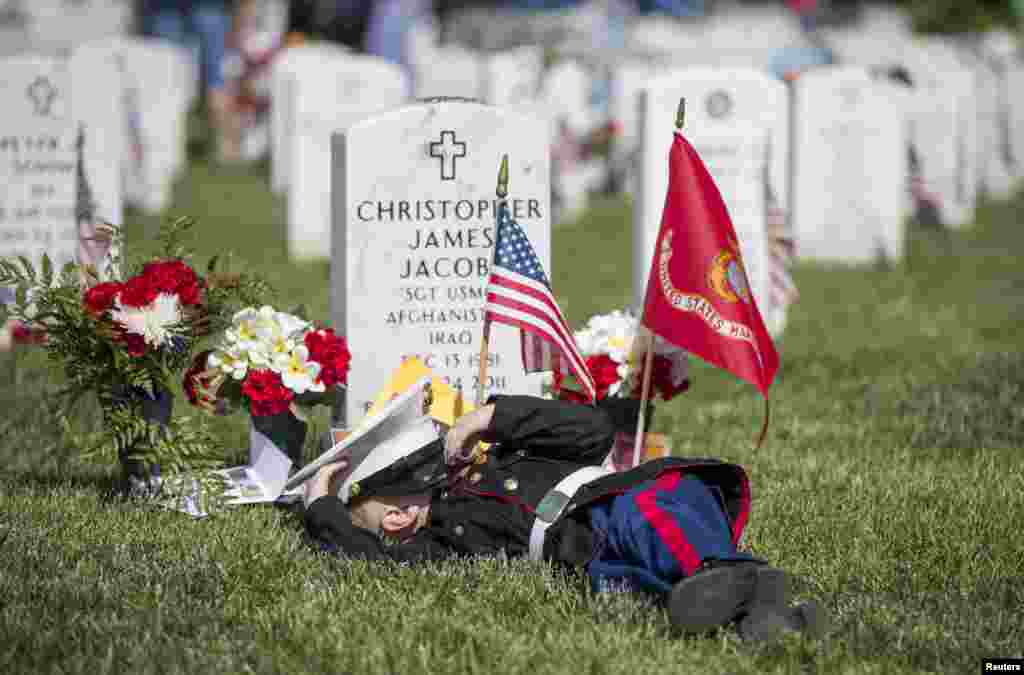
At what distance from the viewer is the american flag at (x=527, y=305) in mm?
5621

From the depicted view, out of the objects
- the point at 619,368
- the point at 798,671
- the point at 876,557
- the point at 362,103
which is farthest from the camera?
the point at 362,103

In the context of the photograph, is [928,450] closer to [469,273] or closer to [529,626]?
[469,273]

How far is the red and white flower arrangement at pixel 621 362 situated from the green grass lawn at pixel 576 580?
516 millimetres

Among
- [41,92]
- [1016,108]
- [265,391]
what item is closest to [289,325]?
[265,391]

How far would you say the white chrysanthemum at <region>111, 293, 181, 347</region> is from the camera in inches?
213

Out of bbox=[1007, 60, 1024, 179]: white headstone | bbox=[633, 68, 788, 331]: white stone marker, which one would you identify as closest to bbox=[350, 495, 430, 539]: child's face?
bbox=[633, 68, 788, 331]: white stone marker

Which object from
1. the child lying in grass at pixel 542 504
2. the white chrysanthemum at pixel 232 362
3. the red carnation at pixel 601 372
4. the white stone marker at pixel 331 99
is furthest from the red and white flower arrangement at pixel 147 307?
the white stone marker at pixel 331 99

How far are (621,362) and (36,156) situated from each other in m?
4.24

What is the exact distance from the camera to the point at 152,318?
5.43 metres

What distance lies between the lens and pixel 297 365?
566 cm

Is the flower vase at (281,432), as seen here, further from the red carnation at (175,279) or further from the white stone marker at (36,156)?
the white stone marker at (36,156)

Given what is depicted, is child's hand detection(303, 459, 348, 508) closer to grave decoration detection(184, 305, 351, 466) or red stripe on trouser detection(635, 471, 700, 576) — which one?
grave decoration detection(184, 305, 351, 466)

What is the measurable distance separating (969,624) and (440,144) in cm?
281

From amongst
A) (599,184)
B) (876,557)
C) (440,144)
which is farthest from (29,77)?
(599,184)
